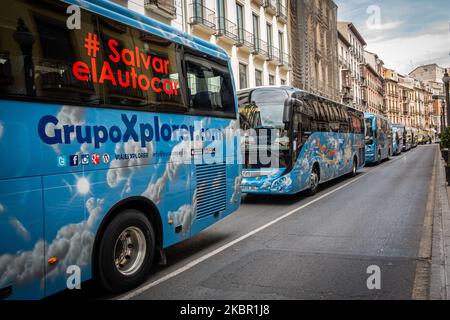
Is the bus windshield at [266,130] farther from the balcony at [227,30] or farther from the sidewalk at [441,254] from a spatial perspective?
the balcony at [227,30]

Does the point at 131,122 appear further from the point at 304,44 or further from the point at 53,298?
the point at 304,44

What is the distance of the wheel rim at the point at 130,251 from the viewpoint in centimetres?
451

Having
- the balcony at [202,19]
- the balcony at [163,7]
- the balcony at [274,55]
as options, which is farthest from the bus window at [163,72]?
the balcony at [274,55]

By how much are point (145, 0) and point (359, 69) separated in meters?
51.9

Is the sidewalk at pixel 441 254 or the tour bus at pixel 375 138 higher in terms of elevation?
the tour bus at pixel 375 138

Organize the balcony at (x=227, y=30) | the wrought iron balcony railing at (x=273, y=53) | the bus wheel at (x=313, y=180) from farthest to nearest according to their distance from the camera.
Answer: the wrought iron balcony railing at (x=273, y=53) < the balcony at (x=227, y=30) < the bus wheel at (x=313, y=180)

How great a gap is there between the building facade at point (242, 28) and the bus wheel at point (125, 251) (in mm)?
12336

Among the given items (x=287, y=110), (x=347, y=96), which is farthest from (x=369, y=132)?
(x=347, y=96)

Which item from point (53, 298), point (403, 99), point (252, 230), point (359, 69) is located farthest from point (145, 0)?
point (403, 99)

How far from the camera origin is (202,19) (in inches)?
755

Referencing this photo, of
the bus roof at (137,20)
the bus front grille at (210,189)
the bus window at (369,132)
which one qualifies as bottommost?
the bus front grille at (210,189)

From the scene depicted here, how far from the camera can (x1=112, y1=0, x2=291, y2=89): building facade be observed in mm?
17773

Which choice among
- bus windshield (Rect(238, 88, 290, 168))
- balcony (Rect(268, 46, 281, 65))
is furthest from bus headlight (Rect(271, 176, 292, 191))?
balcony (Rect(268, 46, 281, 65))

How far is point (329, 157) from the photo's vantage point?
1345 cm
